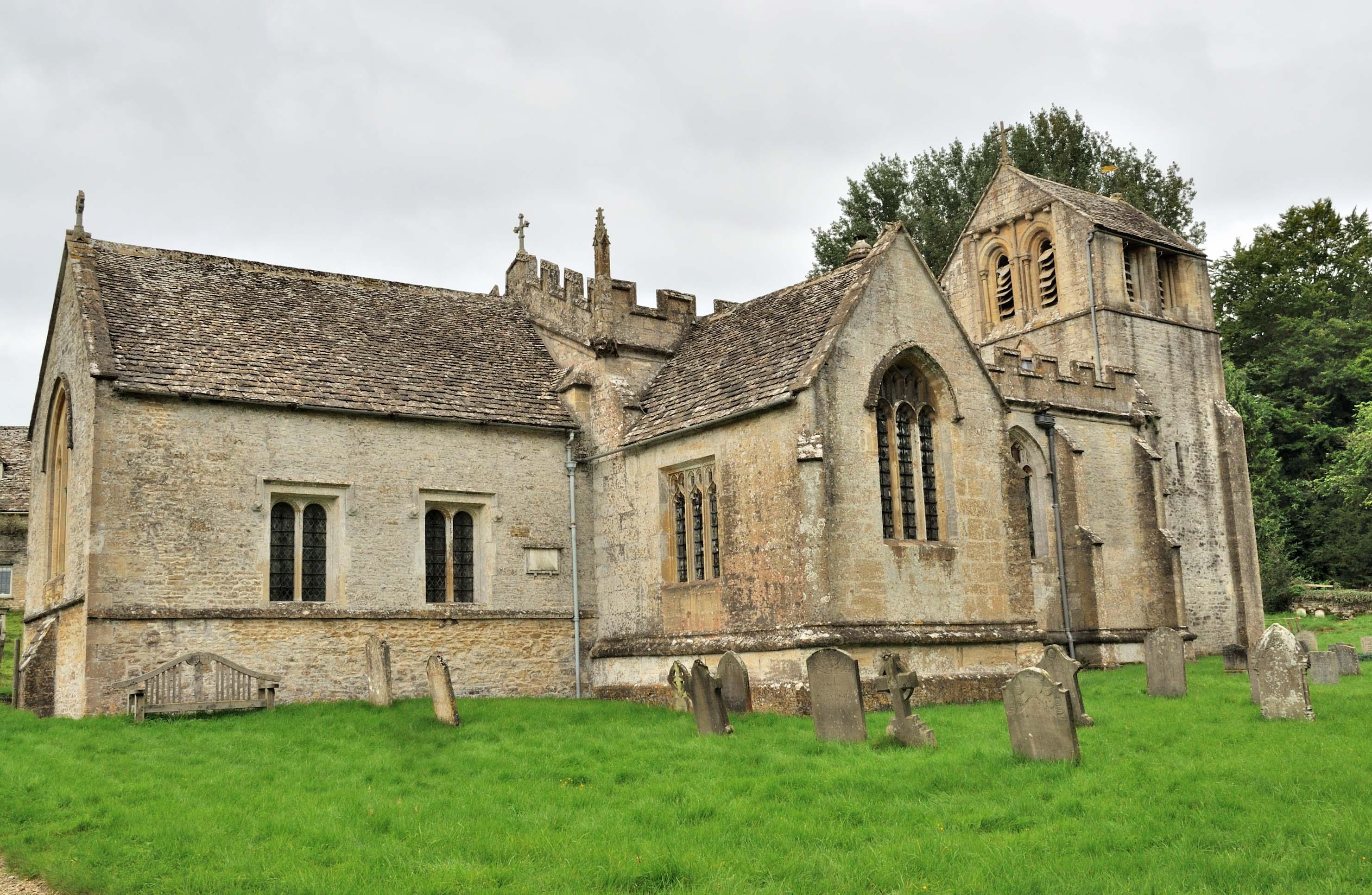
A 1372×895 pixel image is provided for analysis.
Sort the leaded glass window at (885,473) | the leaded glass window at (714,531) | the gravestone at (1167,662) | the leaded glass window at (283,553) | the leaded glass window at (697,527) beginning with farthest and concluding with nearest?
1. the leaded glass window at (697,527)
2. the leaded glass window at (714,531)
3. the leaded glass window at (283,553)
4. the leaded glass window at (885,473)
5. the gravestone at (1167,662)

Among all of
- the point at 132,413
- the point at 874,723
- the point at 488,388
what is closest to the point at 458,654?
the point at 488,388

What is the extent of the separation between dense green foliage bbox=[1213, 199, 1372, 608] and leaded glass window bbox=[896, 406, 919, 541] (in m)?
28.8

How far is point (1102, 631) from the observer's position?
28984mm

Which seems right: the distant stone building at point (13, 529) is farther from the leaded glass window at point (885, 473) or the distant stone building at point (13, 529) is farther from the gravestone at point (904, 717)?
the gravestone at point (904, 717)

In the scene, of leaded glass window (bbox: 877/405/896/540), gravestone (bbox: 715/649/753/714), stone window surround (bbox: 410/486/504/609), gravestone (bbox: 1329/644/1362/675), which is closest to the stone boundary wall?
stone window surround (bbox: 410/486/504/609)

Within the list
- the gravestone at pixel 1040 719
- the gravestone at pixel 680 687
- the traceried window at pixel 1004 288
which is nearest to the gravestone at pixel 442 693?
the gravestone at pixel 680 687

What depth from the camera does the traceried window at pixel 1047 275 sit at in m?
36.4

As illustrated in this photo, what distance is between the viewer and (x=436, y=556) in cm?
2252

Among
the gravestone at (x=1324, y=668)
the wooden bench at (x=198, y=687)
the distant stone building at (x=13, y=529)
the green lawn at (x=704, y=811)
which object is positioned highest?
the distant stone building at (x=13, y=529)

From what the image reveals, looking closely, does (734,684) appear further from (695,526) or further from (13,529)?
(13,529)

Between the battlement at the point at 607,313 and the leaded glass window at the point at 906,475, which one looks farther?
the battlement at the point at 607,313

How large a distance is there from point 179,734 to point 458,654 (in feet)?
20.9

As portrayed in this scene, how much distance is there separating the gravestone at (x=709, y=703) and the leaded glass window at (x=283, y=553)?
29.3 ft

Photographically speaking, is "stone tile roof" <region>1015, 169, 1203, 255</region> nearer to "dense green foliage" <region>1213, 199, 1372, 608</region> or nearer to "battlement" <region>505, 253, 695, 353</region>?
"dense green foliage" <region>1213, 199, 1372, 608</region>
